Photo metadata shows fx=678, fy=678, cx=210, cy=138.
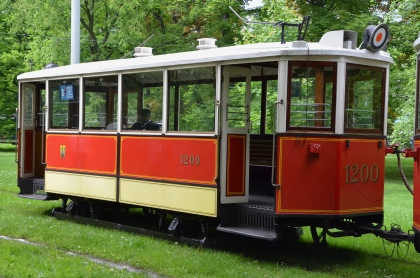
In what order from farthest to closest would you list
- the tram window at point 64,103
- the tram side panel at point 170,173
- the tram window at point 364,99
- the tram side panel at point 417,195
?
1. the tram window at point 64,103
2. the tram side panel at point 170,173
3. the tram window at point 364,99
4. the tram side panel at point 417,195

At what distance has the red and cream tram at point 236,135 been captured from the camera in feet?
28.7

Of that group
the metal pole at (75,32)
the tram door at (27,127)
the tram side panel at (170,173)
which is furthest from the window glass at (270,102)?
the metal pole at (75,32)

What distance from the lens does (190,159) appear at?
10.0m

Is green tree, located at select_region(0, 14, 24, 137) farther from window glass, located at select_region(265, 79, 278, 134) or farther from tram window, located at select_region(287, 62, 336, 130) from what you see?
tram window, located at select_region(287, 62, 336, 130)

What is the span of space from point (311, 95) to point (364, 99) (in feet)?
2.77

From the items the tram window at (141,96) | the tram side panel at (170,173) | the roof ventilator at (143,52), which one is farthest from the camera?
the roof ventilator at (143,52)

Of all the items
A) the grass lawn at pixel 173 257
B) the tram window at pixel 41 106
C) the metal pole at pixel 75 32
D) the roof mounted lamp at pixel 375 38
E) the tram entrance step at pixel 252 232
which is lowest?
the grass lawn at pixel 173 257

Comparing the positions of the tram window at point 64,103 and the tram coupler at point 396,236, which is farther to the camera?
the tram window at point 64,103

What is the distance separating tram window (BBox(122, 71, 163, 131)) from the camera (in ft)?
35.3

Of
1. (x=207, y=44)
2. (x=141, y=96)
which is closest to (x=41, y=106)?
(x=141, y=96)

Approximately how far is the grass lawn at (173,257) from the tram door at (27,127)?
2.35 meters

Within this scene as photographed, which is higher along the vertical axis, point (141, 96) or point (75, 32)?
point (75, 32)

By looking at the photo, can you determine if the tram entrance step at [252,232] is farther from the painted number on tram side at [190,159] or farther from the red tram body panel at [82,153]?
the red tram body panel at [82,153]

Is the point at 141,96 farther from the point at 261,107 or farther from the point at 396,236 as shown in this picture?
the point at 396,236
